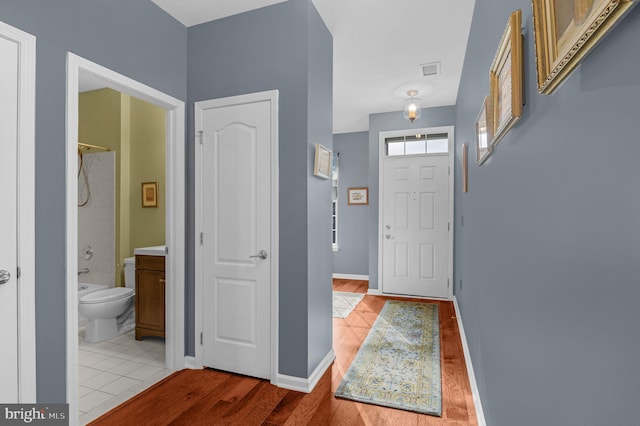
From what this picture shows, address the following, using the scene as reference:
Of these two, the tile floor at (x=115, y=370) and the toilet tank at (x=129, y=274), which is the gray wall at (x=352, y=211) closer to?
the toilet tank at (x=129, y=274)

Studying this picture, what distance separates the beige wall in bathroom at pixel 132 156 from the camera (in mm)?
4039

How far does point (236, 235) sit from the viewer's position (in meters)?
2.59

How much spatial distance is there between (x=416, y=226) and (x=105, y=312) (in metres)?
3.89

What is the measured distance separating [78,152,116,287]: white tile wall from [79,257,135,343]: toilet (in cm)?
81

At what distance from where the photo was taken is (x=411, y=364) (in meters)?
2.74

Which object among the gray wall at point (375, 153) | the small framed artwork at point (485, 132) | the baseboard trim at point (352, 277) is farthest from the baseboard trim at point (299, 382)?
the baseboard trim at point (352, 277)

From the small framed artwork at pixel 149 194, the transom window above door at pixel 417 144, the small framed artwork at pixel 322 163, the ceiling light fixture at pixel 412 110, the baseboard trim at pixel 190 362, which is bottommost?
the baseboard trim at pixel 190 362

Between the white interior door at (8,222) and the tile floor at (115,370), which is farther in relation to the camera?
the tile floor at (115,370)

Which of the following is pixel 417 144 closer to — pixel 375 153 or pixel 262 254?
pixel 375 153

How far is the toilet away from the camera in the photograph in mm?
3131

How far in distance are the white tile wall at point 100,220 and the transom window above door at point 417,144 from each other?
3.76 metres

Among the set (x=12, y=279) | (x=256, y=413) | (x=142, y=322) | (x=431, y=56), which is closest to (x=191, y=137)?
(x=12, y=279)

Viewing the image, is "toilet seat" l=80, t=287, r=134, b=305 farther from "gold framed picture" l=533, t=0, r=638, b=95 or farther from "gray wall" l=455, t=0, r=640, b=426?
"gold framed picture" l=533, t=0, r=638, b=95

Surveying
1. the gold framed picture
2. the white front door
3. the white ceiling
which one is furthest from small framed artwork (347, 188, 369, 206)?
the gold framed picture
